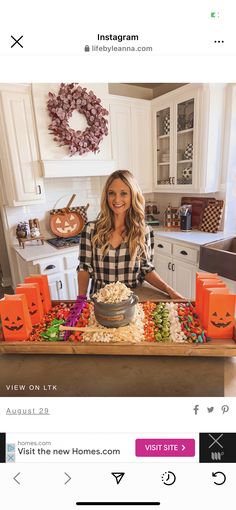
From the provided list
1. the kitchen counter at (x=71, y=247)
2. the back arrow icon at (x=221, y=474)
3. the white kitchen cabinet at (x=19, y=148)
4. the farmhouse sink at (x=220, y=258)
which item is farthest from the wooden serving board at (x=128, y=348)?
the white kitchen cabinet at (x=19, y=148)

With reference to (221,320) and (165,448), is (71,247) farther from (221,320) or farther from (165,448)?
(165,448)

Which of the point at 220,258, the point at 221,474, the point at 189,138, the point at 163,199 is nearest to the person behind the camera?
the point at 221,474

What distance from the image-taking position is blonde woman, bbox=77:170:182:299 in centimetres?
104

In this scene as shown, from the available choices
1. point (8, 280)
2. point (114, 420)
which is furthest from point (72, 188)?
point (114, 420)

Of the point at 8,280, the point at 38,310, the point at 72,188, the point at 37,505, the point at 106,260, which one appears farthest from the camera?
the point at 8,280

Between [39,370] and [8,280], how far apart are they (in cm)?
211

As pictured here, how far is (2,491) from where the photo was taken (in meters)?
0.46

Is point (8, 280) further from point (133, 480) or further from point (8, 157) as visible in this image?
point (133, 480)

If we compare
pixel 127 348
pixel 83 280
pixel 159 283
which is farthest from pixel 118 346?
pixel 83 280

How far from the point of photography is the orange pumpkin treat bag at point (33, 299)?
0.73 meters

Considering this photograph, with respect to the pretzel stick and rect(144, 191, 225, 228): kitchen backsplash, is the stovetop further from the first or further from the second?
the pretzel stick

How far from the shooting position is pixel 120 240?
1.08 m

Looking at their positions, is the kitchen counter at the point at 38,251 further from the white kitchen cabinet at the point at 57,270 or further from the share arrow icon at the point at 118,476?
the share arrow icon at the point at 118,476

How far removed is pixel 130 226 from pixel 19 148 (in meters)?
1.16
